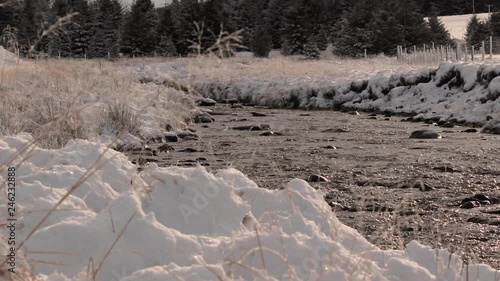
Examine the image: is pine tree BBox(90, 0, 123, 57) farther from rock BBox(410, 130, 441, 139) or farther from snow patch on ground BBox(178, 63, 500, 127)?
rock BBox(410, 130, 441, 139)

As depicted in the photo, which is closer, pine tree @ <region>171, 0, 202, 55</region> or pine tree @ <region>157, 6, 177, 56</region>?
pine tree @ <region>171, 0, 202, 55</region>

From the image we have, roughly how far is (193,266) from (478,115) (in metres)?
11.3

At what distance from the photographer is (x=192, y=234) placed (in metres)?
3.21

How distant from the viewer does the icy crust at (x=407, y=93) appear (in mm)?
13534

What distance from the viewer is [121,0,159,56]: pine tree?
1850 inches

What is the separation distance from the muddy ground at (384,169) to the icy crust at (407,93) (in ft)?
5.25

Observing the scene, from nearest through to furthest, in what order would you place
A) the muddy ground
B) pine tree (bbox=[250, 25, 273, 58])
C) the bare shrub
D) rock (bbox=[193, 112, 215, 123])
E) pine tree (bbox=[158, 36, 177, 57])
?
the muddy ground < the bare shrub < rock (bbox=[193, 112, 215, 123]) < pine tree (bbox=[158, 36, 177, 57]) < pine tree (bbox=[250, 25, 273, 58])

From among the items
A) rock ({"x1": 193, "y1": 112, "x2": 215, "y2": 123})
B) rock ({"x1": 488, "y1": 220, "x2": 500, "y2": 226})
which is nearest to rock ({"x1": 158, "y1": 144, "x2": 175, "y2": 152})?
rock ({"x1": 193, "y1": 112, "x2": 215, "y2": 123})

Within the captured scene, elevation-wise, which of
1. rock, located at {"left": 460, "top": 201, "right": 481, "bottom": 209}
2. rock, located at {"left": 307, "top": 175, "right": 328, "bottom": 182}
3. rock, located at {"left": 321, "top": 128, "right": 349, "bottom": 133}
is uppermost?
rock, located at {"left": 307, "top": 175, "right": 328, "bottom": 182}

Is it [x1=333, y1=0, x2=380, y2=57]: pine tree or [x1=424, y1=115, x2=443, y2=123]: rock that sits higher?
[x1=333, y1=0, x2=380, y2=57]: pine tree

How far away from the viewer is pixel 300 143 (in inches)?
395

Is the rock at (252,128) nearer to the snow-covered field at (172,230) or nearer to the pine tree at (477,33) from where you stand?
the snow-covered field at (172,230)

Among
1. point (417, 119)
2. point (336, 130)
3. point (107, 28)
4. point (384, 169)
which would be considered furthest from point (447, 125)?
point (107, 28)

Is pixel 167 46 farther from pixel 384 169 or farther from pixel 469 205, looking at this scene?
pixel 469 205
